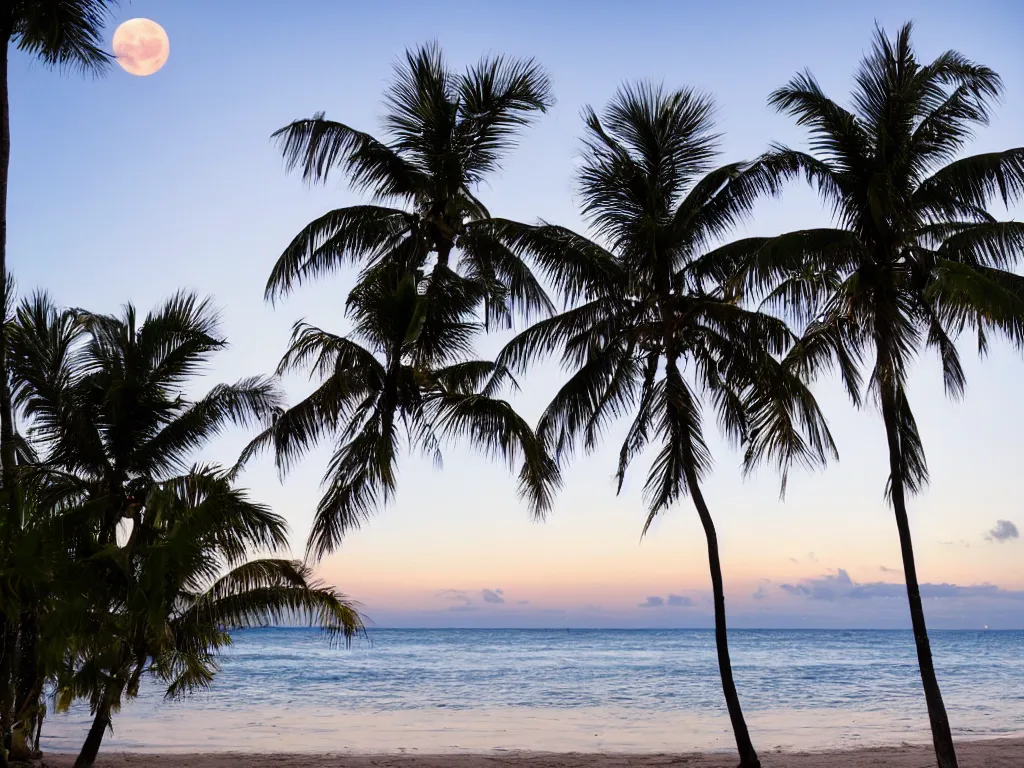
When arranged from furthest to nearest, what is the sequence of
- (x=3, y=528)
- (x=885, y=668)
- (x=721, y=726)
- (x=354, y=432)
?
(x=885, y=668) < (x=721, y=726) < (x=354, y=432) < (x=3, y=528)

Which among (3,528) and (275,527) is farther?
(275,527)

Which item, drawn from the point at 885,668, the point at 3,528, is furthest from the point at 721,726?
the point at 885,668

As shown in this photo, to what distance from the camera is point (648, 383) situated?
11.6 meters

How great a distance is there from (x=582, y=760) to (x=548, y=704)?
11.4 meters

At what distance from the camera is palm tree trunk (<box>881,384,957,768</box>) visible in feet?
28.9

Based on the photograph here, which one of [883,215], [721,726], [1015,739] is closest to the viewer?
[883,215]

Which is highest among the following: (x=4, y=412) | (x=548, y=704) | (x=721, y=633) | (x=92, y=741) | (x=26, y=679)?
(x=4, y=412)

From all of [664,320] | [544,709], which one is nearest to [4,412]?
[664,320]

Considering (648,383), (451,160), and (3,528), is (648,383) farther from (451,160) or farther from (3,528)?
(3,528)

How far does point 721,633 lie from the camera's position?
34.6 feet

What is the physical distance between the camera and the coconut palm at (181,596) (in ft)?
29.3

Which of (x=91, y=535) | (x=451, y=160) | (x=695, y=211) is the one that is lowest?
(x=91, y=535)

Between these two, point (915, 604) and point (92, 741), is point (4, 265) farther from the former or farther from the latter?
point (915, 604)

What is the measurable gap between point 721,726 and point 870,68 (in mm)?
13546
